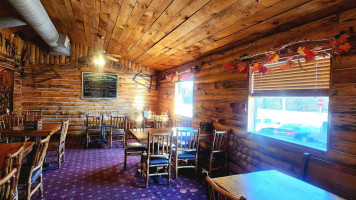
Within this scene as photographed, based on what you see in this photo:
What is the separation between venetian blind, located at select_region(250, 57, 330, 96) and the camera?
234cm

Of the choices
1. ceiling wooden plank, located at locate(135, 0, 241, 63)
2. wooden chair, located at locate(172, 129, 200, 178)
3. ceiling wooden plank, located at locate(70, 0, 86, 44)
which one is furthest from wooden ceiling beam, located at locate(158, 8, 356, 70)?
ceiling wooden plank, located at locate(70, 0, 86, 44)

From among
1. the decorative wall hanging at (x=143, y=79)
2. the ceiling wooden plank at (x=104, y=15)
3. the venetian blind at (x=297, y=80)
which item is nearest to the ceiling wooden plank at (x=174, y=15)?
the ceiling wooden plank at (x=104, y=15)

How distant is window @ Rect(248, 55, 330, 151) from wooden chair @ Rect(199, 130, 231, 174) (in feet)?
1.74

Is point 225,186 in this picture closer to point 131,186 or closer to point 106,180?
point 131,186

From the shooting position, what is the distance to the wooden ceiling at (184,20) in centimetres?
231

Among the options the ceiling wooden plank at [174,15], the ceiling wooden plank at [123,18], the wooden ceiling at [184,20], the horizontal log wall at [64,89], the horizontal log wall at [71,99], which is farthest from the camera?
the horizontal log wall at [71,99]

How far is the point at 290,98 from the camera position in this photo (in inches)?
109

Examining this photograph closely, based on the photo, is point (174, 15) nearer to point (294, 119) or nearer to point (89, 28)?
point (294, 119)

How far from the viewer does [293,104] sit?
274 cm

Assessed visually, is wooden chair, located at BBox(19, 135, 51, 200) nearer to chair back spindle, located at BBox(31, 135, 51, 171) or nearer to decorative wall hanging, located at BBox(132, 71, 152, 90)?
chair back spindle, located at BBox(31, 135, 51, 171)

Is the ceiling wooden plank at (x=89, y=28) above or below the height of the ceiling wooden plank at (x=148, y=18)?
above

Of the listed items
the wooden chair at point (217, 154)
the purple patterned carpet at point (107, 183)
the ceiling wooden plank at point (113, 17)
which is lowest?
the purple patterned carpet at point (107, 183)

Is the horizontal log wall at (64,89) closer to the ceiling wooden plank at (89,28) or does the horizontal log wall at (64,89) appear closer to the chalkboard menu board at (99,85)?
the chalkboard menu board at (99,85)

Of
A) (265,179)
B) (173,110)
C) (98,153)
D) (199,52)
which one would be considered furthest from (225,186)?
(173,110)
